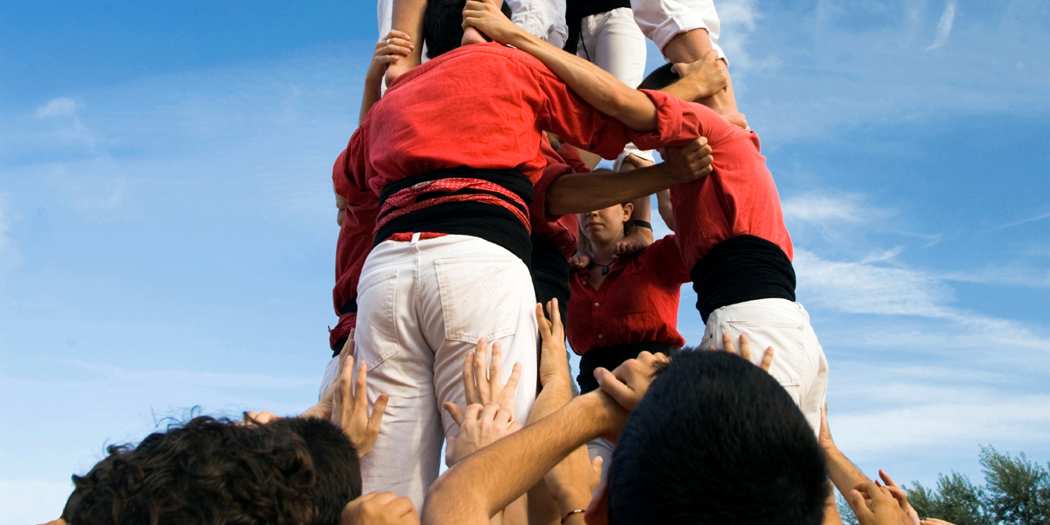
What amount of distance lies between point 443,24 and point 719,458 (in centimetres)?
352

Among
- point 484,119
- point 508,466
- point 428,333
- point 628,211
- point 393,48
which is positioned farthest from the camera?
point 628,211

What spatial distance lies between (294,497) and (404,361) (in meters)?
1.57

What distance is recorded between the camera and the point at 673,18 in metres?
5.45

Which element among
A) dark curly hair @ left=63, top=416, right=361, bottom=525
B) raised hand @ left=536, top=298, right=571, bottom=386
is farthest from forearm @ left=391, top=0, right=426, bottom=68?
dark curly hair @ left=63, top=416, right=361, bottom=525

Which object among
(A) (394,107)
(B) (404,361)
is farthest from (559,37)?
(B) (404,361)

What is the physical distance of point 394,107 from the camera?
13.4 ft

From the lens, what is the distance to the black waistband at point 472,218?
12.4 feet

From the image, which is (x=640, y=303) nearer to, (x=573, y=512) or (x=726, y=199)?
(x=726, y=199)

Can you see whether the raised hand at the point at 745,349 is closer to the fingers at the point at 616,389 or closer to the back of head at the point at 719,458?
the fingers at the point at 616,389

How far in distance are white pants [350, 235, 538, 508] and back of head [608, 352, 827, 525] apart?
1726mm

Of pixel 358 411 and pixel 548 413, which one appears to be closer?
pixel 548 413

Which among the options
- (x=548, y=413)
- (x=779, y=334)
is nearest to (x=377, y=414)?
(x=548, y=413)

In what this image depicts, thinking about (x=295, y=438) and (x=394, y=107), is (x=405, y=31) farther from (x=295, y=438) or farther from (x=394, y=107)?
(x=295, y=438)

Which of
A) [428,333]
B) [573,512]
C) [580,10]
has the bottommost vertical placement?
[573,512]
